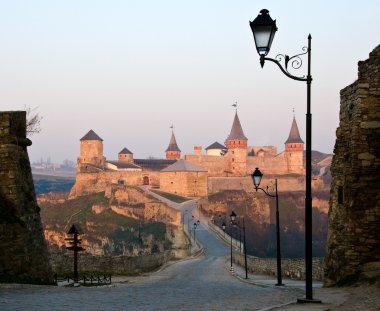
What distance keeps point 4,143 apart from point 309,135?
962 centimetres

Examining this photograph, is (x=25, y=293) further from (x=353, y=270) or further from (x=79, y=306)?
(x=353, y=270)

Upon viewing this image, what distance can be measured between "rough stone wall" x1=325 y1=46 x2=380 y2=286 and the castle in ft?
326

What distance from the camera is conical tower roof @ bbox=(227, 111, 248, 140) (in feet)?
431

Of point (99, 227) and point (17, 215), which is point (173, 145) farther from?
point (17, 215)

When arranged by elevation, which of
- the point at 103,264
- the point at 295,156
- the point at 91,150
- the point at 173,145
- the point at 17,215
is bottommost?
the point at 103,264

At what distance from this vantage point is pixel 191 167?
118 m

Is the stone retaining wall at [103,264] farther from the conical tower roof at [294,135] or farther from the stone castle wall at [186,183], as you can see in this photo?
the conical tower roof at [294,135]

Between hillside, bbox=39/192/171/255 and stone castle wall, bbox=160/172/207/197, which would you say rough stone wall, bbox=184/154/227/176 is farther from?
hillside, bbox=39/192/171/255

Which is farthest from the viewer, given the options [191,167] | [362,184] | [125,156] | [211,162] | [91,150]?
[125,156]

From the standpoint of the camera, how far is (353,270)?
14.8 meters

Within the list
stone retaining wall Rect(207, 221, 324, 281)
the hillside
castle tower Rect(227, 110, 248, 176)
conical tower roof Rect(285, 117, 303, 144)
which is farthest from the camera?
→ conical tower roof Rect(285, 117, 303, 144)

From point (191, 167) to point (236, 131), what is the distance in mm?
18816

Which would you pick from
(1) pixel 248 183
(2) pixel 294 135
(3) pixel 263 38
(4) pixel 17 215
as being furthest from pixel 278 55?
(2) pixel 294 135

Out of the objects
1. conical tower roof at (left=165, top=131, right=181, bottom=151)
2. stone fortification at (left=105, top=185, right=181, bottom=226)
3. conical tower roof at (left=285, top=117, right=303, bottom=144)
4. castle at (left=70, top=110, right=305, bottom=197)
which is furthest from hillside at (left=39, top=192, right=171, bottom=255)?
conical tower roof at (left=285, top=117, right=303, bottom=144)
